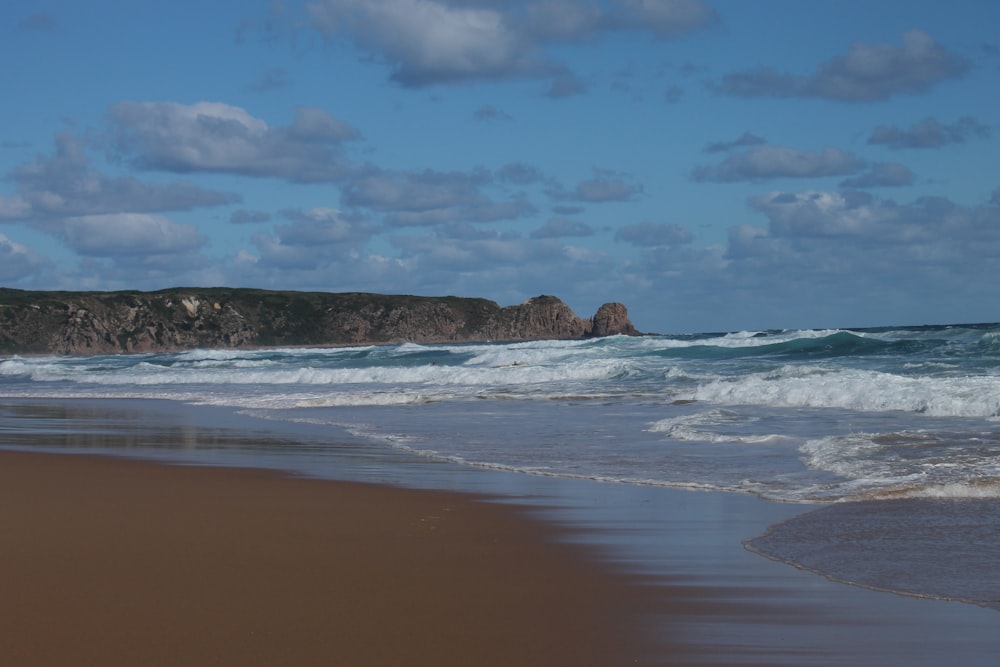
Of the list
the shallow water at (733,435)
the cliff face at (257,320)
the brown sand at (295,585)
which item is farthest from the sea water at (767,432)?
the cliff face at (257,320)

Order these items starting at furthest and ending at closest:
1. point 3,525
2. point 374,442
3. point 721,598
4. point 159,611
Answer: point 374,442
point 3,525
point 721,598
point 159,611

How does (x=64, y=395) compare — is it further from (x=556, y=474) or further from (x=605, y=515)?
(x=605, y=515)

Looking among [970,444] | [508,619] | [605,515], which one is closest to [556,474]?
[605,515]

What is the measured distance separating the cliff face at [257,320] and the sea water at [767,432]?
48443 mm

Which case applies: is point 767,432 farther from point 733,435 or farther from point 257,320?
point 257,320

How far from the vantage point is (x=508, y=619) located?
4320 millimetres

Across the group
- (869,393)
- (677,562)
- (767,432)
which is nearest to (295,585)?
(677,562)

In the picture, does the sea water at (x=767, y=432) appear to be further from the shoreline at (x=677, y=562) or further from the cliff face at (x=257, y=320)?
the cliff face at (x=257, y=320)

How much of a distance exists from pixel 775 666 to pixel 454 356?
38955 mm

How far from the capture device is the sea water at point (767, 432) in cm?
604

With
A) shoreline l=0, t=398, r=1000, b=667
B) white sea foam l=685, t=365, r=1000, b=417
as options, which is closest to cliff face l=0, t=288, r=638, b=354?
white sea foam l=685, t=365, r=1000, b=417

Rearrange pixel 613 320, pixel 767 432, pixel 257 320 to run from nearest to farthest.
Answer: pixel 767 432, pixel 257 320, pixel 613 320

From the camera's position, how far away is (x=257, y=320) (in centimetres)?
8781

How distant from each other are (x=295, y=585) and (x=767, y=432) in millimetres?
8613
